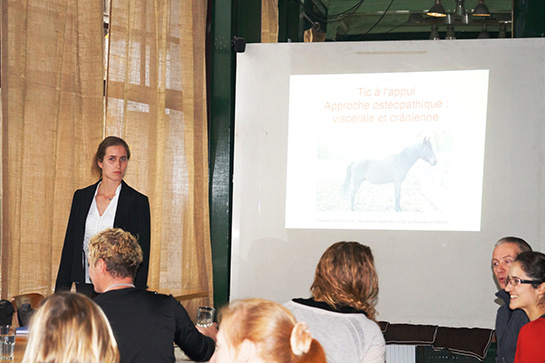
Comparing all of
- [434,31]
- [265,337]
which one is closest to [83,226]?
[265,337]

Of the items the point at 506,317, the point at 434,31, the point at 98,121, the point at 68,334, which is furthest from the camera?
the point at 434,31

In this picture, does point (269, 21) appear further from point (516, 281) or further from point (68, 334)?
point (68, 334)

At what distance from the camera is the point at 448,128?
4.88 meters

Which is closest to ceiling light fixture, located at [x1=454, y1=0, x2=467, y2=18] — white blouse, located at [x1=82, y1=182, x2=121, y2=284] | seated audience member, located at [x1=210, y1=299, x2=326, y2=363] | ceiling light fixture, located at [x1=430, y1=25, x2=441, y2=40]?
ceiling light fixture, located at [x1=430, y1=25, x2=441, y2=40]

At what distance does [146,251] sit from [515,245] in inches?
76.8

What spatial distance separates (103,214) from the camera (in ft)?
12.4

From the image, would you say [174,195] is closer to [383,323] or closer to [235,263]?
[235,263]

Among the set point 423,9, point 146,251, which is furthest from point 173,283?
point 423,9

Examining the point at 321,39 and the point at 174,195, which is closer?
the point at 174,195

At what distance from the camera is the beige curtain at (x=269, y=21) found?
239 inches

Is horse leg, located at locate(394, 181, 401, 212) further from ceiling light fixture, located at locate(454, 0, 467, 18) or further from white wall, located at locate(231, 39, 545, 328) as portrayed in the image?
ceiling light fixture, located at locate(454, 0, 467, 18)

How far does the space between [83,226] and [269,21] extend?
121 inches

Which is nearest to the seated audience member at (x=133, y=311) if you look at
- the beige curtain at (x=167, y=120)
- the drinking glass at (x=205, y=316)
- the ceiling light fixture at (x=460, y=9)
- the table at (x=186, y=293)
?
the drinking glass at (x=205, y=316)

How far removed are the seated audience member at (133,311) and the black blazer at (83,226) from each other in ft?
3.91
